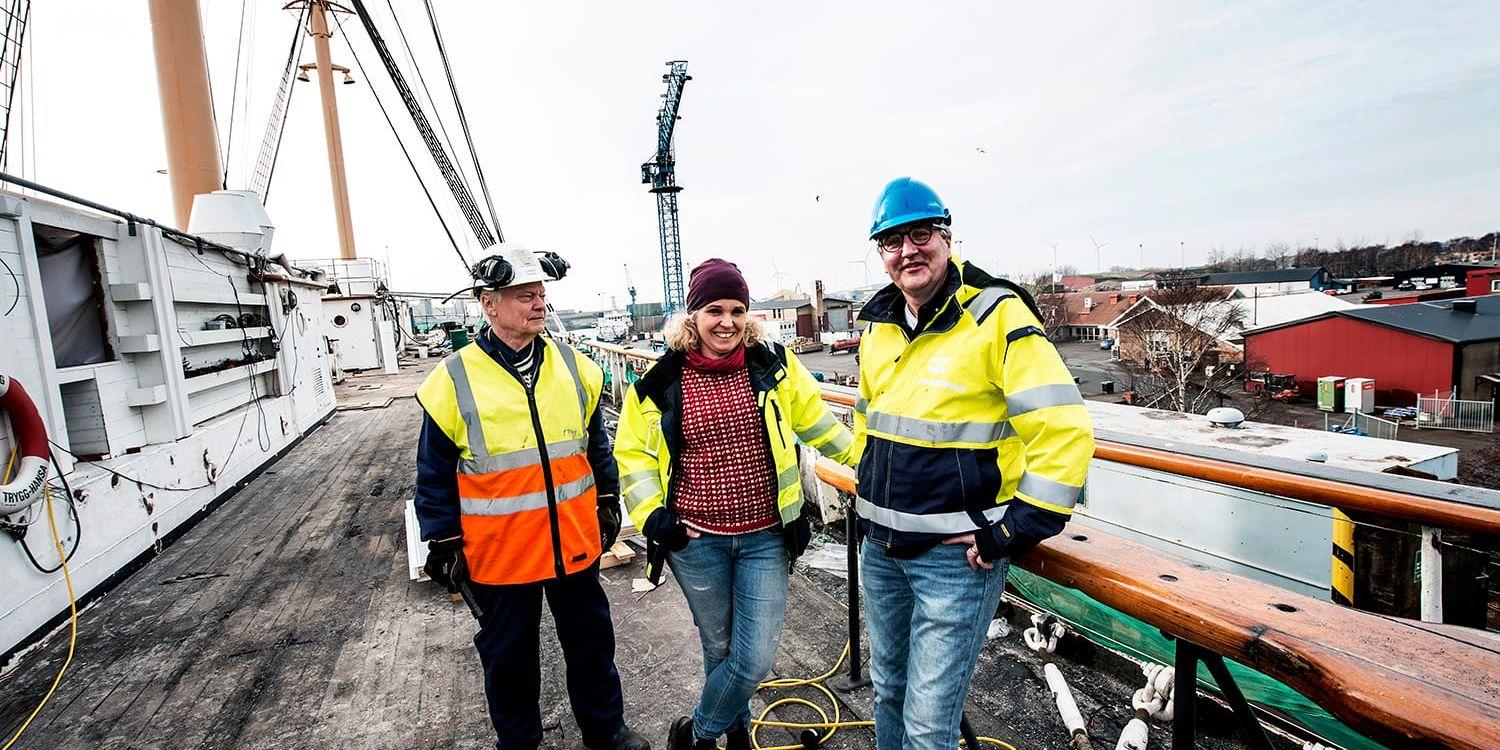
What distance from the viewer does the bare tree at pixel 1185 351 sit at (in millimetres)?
27844

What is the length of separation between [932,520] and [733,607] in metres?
0.90

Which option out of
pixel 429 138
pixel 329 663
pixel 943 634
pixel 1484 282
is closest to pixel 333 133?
pixel 429 138

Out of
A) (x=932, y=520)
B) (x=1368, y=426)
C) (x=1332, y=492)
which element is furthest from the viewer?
(x=1368, y=426)

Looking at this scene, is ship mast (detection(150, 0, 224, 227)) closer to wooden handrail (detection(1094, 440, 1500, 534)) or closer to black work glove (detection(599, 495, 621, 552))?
black work glove (detection(599, 495, 621, 552))

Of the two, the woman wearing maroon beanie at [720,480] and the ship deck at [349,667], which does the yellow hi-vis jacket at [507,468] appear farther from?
the ship deck at [349,667]

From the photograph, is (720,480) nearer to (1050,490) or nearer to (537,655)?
(537,655)

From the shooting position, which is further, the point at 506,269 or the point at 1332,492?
the point at 506,269

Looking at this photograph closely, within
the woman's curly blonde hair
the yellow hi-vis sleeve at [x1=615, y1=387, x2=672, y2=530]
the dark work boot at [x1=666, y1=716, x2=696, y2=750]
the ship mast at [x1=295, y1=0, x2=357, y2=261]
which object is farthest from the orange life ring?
the ship mast at [x1=295, y1=0, x2=357, y2=261]

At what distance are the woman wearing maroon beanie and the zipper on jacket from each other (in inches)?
11.7

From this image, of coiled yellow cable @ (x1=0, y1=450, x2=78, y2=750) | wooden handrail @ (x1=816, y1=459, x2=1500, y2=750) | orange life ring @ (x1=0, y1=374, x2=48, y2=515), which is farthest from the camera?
orange life ring @ (x1=0, y1=374, x2=48, y2=515)

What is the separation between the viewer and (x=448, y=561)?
2.26 metres

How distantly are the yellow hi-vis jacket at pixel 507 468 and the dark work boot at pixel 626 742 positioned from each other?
26.8 inches

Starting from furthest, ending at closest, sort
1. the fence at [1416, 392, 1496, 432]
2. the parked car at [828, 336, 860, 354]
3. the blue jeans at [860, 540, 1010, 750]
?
1. the parked car at [828, 336, 860, 354]
2. the fence at [1416, 392, 1496, 432]
3. the blue jeans at [860, 540, 1010, 750]

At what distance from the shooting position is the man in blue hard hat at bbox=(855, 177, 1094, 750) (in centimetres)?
145
